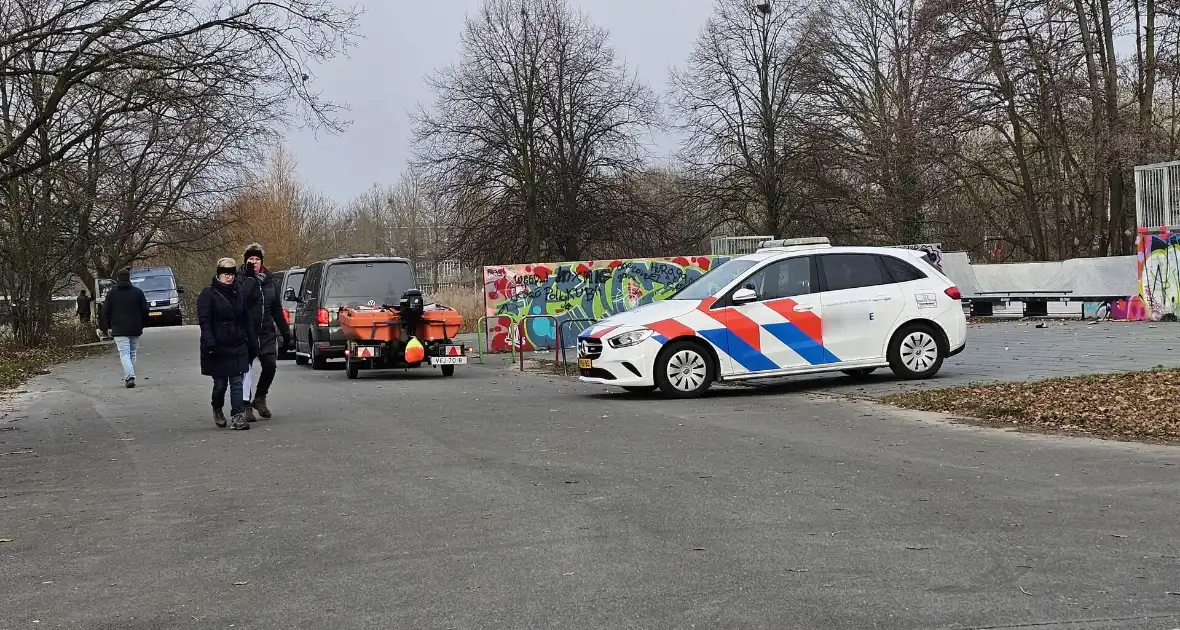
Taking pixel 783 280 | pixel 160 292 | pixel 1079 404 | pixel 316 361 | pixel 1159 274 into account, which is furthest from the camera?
pixel 160 292

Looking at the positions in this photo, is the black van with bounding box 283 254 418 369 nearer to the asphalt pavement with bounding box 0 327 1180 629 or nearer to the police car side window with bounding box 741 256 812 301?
the police car side window with bounding box 741 256 812 301

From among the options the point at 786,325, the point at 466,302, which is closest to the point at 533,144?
the point at 466,302

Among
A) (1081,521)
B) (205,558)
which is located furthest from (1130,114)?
(205,558)

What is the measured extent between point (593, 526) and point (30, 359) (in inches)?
990

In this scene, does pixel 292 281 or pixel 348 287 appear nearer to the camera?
pixel 348 287

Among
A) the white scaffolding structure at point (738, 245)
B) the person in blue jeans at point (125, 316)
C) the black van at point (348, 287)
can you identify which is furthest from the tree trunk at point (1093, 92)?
the person in blue jeans at point (125, 316)

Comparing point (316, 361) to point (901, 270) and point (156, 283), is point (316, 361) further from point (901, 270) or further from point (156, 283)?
point (156, 283)

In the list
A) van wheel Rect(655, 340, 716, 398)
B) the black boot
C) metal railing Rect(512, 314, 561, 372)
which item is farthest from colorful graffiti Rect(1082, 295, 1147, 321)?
the black boot

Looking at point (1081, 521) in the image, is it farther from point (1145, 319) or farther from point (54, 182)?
point (54, 182)

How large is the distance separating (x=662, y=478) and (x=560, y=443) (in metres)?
2.28

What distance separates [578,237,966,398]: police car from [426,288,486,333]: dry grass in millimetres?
22034

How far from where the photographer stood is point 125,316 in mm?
20547

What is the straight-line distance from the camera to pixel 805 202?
44.9 m

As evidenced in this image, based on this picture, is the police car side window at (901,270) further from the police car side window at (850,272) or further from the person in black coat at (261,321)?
the person in black coat at (261,321)
